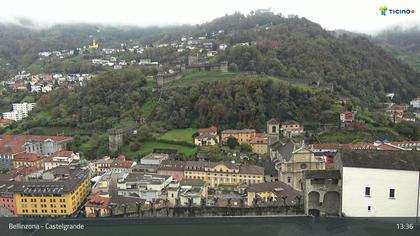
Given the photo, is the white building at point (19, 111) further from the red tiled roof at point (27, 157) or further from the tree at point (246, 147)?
the tree at point (246, 147)

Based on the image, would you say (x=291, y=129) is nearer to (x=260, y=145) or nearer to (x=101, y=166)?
(x=260, y=145)

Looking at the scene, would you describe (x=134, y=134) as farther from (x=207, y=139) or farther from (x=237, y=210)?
(x=237, y=210)

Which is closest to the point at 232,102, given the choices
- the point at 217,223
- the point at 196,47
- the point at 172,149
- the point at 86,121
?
the point at 172,149

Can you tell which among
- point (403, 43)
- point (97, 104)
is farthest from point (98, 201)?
point (403, 43)

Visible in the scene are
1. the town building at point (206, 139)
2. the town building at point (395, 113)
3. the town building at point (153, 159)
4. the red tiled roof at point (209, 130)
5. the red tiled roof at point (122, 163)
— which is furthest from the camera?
the town building at point (395, 113)

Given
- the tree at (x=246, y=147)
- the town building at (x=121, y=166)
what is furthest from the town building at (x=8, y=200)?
the tree at (x=246, y=147)
